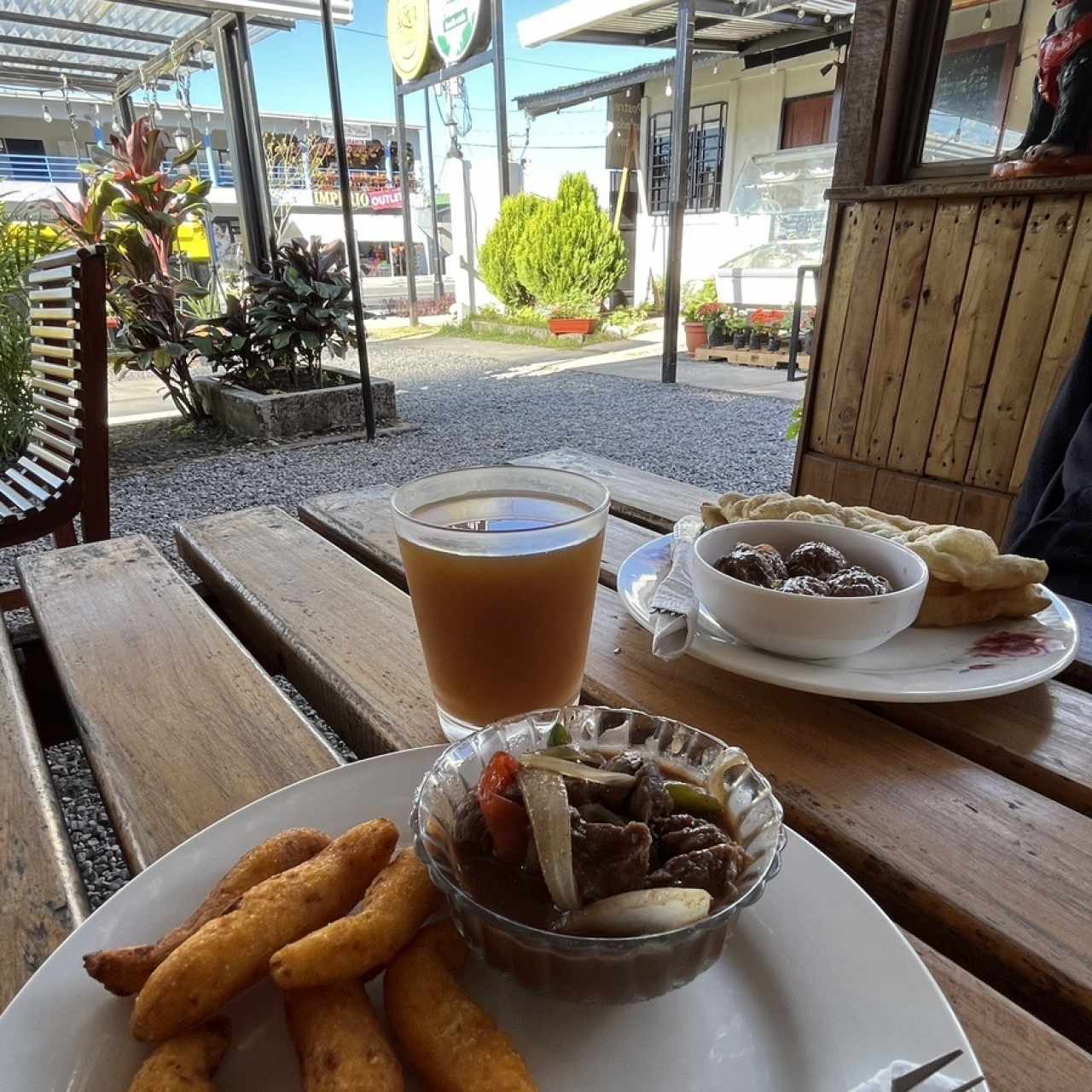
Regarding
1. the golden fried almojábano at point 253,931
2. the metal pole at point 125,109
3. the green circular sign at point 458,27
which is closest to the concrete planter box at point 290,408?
the green circular sign at point 458,27

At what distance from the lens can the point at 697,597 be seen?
2.90ft

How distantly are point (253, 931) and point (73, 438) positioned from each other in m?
2.16

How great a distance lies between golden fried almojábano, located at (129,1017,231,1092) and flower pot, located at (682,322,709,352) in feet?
28.2

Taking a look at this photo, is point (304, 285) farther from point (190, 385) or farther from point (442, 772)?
point (442, 772)

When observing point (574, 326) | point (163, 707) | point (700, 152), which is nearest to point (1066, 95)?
point (163, 707)

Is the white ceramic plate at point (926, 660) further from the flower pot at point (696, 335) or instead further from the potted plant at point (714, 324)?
the flower pot at point (696, 335)

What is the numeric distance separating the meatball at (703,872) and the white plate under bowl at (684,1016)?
0.06 meters

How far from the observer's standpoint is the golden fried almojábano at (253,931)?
0.45 meters

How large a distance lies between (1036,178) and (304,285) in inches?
170

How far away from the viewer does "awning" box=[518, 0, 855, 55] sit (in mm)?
A: 6453

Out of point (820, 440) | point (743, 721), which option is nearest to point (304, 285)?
point (820, 440)

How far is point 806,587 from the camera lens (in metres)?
0.80

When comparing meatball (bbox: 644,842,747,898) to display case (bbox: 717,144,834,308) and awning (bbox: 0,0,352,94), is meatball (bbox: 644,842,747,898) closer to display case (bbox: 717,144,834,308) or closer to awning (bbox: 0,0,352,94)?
awning (bbox: 0,0,352,94)

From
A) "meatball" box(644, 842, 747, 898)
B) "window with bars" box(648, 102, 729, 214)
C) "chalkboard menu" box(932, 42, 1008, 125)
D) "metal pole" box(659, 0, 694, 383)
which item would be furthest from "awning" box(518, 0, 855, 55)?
"meatball" box(644, 842, 747, 898)
